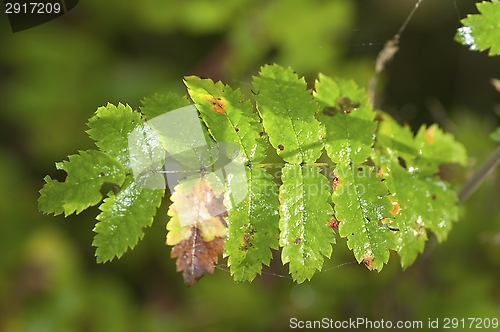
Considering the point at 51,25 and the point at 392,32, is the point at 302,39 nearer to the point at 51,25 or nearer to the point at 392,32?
the point at 392,32

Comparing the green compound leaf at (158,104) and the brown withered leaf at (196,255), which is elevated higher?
the green compound leaf at (158,104)

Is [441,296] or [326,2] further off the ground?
[326,2]

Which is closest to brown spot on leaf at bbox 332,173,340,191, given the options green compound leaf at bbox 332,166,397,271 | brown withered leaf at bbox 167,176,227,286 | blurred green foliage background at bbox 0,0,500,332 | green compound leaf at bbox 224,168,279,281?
green compound leaf at bbox 332,166,397,271

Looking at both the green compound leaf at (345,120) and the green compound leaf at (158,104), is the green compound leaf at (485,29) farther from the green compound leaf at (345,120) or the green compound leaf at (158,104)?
the green compound leaf at (158,104)

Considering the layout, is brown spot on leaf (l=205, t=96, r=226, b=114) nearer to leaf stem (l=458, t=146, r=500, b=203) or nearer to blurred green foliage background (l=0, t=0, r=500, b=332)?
leaf stem (l=458, t=146, r=500, b=203)

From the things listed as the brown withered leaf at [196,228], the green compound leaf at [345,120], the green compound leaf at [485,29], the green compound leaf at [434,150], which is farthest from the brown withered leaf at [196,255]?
the green compound leaf at [485,29]

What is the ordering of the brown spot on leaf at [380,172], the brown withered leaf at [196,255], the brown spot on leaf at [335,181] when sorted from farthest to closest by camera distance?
1. the brown spot on leaf at [380,172]
2. the brown spot on leaf at [335,181]
3. the brown withered leaf at [196,255]

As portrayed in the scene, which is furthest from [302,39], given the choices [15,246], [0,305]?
[0,305]
